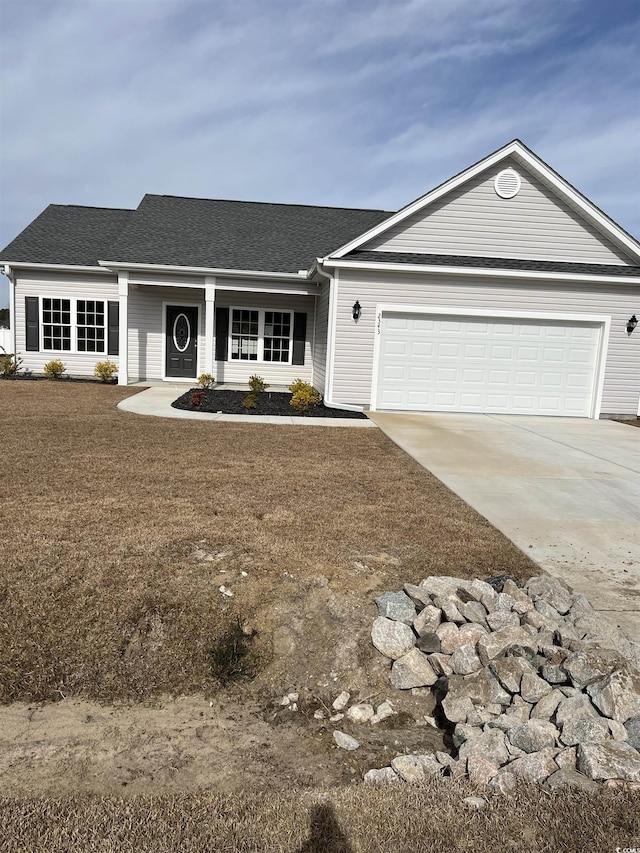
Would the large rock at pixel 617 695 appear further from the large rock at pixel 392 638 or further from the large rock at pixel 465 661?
the large rock at pixel 392 638

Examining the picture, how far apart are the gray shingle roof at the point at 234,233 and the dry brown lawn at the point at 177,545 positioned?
8426mm

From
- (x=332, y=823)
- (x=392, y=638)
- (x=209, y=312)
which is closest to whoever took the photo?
(x=332, y=823)

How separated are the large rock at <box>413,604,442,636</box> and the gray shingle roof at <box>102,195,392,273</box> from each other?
12746mm

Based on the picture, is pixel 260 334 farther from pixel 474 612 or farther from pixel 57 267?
pixel 474 612

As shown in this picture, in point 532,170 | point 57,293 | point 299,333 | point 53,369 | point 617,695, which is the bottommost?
point 617,695

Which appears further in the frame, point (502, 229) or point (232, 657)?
point (502, 229)

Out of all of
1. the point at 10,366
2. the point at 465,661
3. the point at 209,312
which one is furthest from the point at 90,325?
the point at 465,661

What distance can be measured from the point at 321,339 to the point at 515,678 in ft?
41.3

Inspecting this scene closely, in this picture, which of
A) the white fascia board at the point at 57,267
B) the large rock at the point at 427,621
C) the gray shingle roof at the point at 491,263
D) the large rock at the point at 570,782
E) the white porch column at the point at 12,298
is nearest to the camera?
the large rock at the point at 570,782

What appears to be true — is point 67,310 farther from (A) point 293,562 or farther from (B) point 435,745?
(B) point 435,745

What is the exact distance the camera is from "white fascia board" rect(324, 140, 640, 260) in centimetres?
1223

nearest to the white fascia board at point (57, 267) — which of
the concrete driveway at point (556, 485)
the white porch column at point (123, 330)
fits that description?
the white porch column at point (123, 330)

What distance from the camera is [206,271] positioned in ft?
48.1

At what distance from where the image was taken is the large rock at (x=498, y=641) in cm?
324
